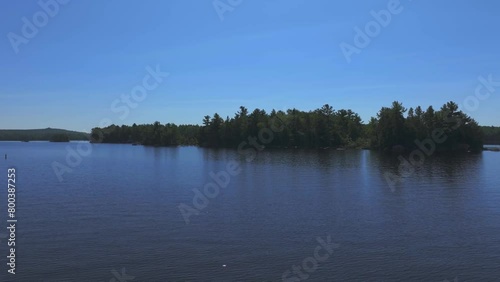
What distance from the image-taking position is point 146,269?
24.9m

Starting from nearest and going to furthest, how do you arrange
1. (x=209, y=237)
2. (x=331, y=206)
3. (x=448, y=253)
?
1. (x=448, y=253)
2. (x=209, y=237)
3. (x=331, y=206)

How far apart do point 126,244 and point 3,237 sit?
1009 centimetres

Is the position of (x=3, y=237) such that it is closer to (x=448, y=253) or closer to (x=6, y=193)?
(x=6, y=193)

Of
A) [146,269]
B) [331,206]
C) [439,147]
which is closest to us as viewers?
[146,269]

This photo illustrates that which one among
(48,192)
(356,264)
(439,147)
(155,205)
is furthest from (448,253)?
(439,147)

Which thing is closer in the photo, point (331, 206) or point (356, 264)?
point (356, 264)

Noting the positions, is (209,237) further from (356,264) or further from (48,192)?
(48,192)

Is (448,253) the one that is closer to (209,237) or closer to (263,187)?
(209,237)

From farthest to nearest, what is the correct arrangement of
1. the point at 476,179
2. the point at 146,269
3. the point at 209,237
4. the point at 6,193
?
the point at 476,179
the point at 6,193
the point at 209,237
the point at 146,269

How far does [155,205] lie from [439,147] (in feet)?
501

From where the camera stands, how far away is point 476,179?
7194 cm

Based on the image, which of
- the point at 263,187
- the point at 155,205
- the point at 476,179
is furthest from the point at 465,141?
the point at 155,205

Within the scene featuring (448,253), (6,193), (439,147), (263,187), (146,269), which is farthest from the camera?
(439,147)

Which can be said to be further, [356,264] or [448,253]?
[448,253]
